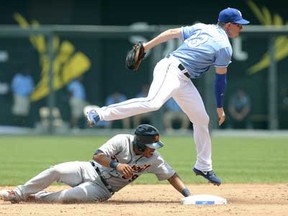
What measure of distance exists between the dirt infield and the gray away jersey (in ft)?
0.87

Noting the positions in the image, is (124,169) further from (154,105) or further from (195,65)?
(195,65)

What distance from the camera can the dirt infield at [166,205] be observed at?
27.2 ft

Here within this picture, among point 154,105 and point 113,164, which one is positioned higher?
point 154,105

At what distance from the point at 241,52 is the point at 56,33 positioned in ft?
15.7

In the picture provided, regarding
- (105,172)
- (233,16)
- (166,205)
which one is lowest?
(166,205)

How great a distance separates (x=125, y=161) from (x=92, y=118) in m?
0.54

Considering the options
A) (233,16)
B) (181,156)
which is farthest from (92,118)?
(181,156)

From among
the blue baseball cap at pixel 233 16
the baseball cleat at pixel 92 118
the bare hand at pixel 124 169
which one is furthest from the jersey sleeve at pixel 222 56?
the bare hand at pixel 124 169

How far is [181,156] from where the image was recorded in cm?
1644

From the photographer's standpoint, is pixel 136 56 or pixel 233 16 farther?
pixel 136 56

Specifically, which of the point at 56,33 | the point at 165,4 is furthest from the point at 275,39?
the point at 56,33

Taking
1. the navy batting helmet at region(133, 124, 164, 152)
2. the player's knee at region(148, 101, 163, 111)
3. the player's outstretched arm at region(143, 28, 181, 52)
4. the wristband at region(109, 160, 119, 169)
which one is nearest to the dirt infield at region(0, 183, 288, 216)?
the wristband at region(109, 160, 119, 169)

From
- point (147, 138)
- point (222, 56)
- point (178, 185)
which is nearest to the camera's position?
point (147, 138)

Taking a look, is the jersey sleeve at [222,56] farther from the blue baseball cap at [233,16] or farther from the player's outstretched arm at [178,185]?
the player's outstretched arm at [178,185]
